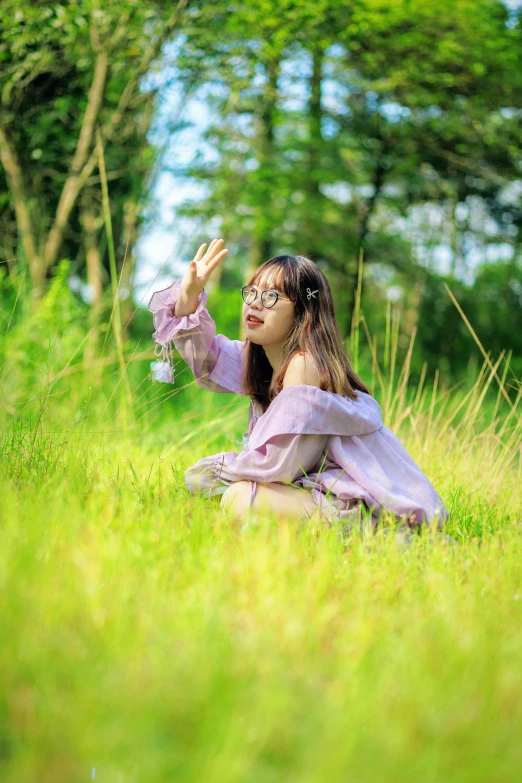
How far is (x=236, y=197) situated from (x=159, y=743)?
27.1 ft

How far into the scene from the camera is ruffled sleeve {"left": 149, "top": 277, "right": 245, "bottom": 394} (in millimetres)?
2570

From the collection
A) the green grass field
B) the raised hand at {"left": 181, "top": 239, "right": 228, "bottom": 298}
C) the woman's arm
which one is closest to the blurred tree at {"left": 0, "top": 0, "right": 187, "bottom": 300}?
the raised hand at {"left": 181, "top": 239, "right": 228, "bottom": 298}

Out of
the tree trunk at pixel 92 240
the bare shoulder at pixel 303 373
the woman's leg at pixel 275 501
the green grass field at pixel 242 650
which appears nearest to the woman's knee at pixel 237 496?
the woman's leg at pixel 275 501

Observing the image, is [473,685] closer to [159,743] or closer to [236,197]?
[159,743]

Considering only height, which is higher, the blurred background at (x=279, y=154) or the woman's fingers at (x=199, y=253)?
the woman's fingers at (x=199, y=253)

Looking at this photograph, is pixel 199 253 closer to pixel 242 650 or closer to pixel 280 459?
pixel 280 459

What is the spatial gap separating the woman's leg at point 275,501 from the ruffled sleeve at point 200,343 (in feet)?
1.51

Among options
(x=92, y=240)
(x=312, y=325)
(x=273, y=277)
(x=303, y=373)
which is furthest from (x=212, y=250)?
(x=92, y=240)

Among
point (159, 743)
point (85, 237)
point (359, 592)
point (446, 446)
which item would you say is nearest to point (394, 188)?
point (85, 237)

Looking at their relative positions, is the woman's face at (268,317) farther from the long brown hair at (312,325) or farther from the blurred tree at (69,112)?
the blurred tree at (69,112)

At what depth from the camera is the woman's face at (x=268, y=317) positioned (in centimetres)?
247

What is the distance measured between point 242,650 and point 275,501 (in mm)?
1020

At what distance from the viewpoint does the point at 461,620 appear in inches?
62.2

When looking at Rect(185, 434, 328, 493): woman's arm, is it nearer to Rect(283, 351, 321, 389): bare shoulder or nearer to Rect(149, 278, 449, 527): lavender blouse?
Rect(149, 278, 449, 527): lavender blouse
